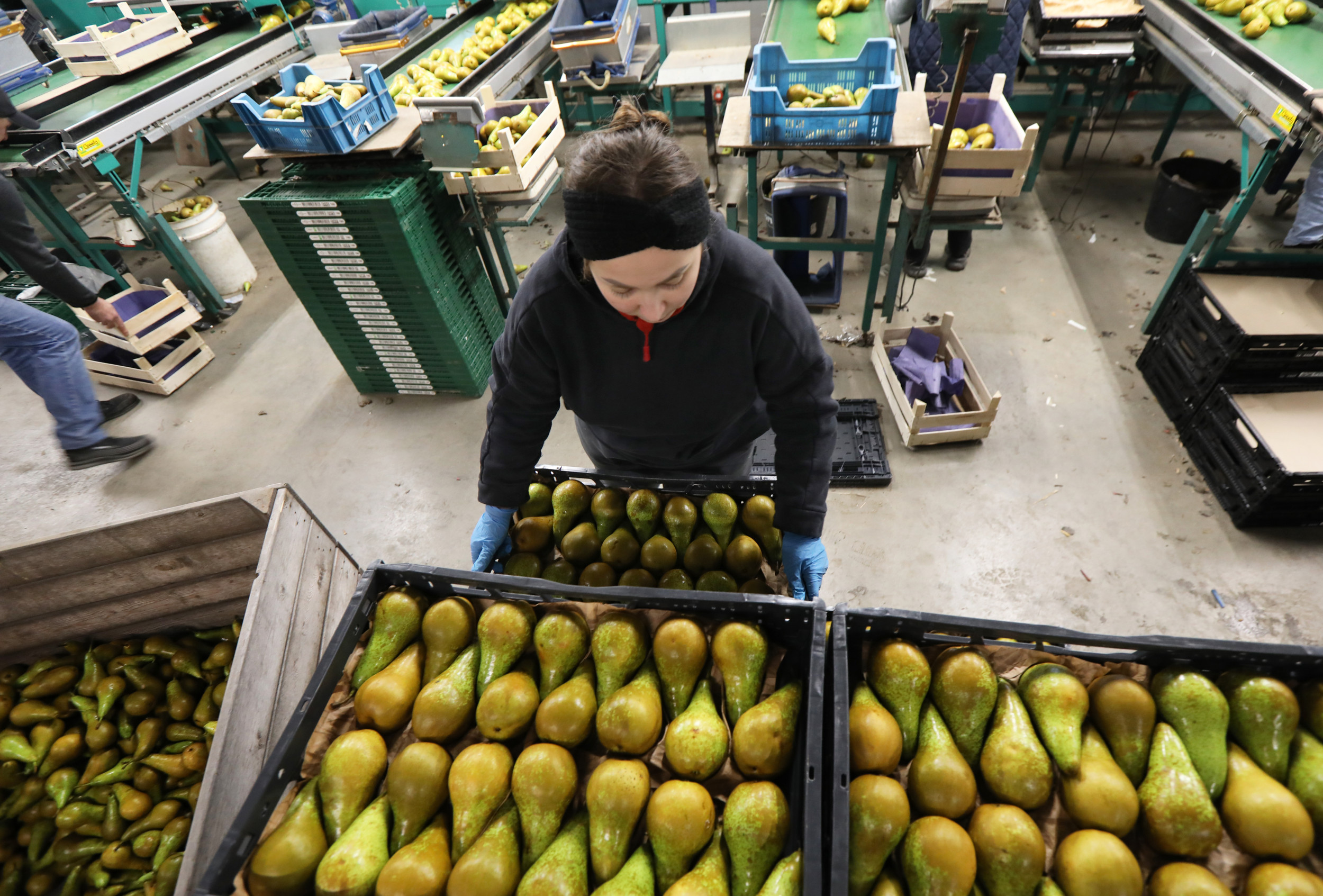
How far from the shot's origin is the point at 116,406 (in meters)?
4.38

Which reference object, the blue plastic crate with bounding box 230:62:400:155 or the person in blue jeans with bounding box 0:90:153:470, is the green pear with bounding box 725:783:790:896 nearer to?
the blue plastic crate with bounding box 230:62:400:155

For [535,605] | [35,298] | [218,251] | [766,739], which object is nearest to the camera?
[766,739]

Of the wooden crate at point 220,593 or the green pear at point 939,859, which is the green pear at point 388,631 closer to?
the wooden crate at point 220,593

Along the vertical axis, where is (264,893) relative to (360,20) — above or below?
below

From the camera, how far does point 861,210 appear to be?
5.61m

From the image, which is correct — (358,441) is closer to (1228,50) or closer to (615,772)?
(615,772)

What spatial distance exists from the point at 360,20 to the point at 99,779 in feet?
19.3

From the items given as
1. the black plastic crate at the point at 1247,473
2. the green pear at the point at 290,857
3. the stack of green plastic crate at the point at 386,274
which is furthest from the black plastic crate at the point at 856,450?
the green pear at the point at 290,857

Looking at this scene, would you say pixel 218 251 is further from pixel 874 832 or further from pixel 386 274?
pixel 874 832

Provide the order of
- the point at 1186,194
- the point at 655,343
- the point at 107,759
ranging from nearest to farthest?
1. the point at 655,343
2. the point at 107,759
3. the point at 1186,194

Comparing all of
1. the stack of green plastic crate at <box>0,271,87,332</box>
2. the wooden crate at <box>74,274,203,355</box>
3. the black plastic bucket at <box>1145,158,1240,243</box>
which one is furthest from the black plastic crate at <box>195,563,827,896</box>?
the black plastic bucket at <box>1145,158,1240,243</box>

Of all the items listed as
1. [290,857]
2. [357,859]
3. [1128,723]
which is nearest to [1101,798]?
[1128,723]

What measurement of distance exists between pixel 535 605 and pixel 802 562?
0.75m

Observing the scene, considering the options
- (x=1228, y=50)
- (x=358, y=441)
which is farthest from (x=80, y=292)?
(x=1228, y=50)
